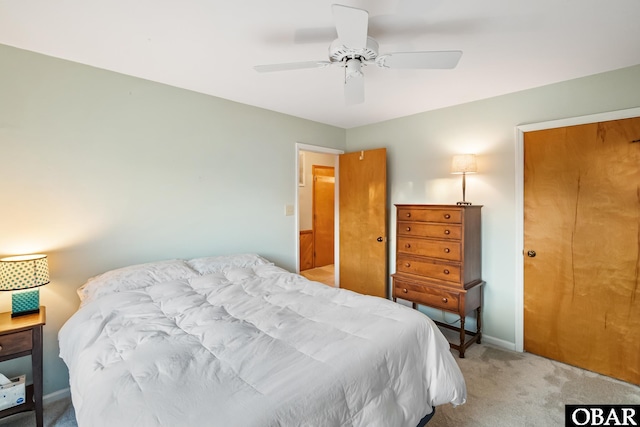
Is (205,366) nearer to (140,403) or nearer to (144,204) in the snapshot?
(140,403)

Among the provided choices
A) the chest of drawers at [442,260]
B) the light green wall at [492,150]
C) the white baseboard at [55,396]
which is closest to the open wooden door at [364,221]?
the light green wall at [492,150]

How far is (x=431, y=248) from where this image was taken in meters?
2.93

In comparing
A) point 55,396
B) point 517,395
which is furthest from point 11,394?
point 517,395

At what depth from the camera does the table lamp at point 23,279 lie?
1.76 meters

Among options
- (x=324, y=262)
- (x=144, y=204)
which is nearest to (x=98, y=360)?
(x=144, y=204)

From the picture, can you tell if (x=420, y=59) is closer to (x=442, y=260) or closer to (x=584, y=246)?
(x=442, y=260)

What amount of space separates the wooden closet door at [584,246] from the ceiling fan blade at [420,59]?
159 centimetres

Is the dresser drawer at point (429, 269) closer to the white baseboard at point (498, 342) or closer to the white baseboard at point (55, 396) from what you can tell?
the white baseboard at point (498, 342)

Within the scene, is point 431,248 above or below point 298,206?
below

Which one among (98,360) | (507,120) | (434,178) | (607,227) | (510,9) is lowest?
(98,360)

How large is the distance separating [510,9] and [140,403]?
2.42 metres

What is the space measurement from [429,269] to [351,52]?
213 centimetres

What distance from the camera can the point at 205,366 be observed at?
1211 millimetres

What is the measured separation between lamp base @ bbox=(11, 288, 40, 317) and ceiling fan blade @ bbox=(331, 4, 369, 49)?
2.44 metres
